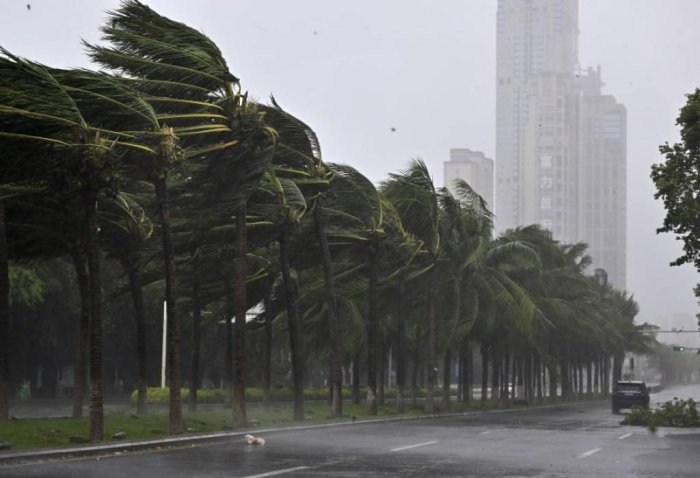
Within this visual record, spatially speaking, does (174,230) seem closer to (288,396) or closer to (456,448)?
(456,448)

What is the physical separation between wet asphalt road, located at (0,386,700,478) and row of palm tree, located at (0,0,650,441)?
11.1 ft

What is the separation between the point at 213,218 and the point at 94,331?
813cm

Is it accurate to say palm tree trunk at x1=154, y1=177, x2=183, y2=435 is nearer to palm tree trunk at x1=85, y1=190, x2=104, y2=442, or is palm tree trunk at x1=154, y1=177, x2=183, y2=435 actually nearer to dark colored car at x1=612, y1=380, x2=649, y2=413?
palm tree trunk at x1=85, y1=190, x2=104, y2=442

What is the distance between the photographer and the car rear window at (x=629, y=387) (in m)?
52.5

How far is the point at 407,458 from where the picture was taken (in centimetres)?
1903

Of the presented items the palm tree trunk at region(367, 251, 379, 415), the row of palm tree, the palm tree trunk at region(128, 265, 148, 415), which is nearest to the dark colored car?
the row of palm tree

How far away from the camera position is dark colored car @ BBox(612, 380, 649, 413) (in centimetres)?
5191

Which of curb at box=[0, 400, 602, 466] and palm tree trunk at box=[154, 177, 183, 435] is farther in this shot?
palm tree trunk at box=[154, 177, 183, 435]

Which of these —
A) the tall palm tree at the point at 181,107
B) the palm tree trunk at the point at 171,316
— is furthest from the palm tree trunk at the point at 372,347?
Result: the palm tree trunk at the point at 171,316

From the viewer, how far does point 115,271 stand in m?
59.4

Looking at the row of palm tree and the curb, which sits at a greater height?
the row of palm tree

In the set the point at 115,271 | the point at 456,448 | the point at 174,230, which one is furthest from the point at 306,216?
the point at 115,271

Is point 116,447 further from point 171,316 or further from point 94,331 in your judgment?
point 171,316

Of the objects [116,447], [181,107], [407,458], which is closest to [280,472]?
[407,458]
